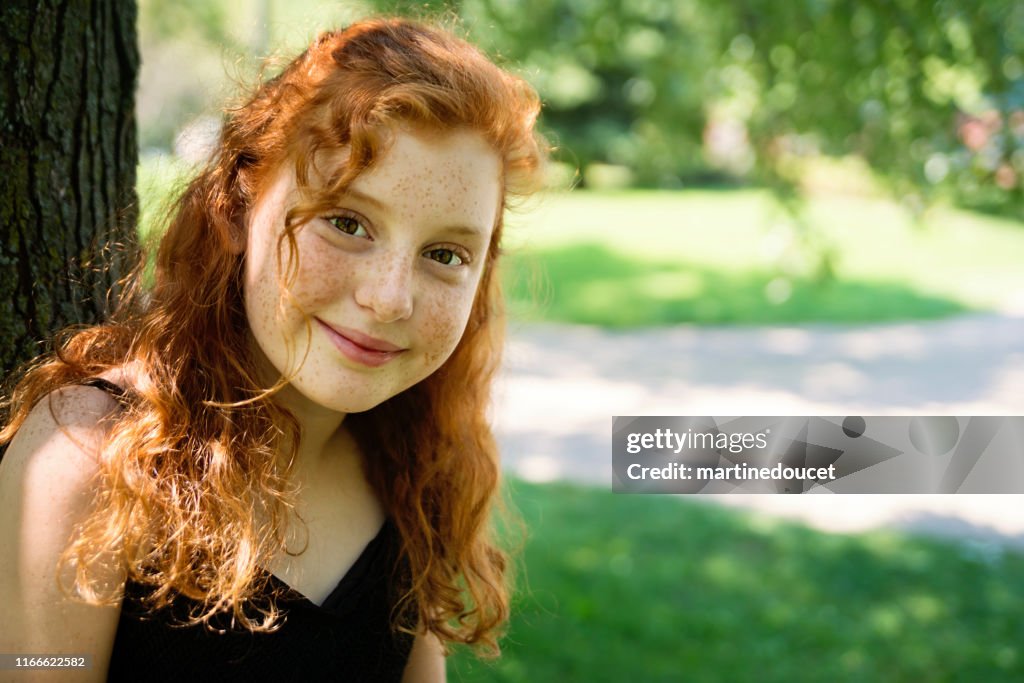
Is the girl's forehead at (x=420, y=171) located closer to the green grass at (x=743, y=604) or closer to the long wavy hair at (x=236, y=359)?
the long wavy hair at (x=236, y=359)

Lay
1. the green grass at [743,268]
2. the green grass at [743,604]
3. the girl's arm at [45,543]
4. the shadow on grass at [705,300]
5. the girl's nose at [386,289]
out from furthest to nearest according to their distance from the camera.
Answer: the green grass at [743,268], the shadow on grass at [705,300], the green grass at [743,604], the girl's nose at [386,289], the girl's arm at [45,543]

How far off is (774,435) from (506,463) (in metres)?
2.19

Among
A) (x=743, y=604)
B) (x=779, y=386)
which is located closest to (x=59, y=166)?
(x=743, y=604)

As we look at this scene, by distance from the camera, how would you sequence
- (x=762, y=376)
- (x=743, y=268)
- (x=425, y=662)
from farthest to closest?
(x=743, y=268) → (x=762, y=376) → (x=425, y=662)

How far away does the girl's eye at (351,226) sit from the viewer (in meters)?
1.51

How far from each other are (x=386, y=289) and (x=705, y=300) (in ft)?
33.5

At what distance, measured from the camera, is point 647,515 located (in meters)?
5.69

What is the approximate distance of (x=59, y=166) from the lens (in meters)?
1.86

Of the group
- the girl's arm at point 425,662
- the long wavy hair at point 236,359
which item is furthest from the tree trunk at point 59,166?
the girl's arm at point 425,662

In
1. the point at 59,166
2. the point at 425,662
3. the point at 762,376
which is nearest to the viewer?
the point at 59,166

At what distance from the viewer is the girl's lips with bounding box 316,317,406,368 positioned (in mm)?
1518

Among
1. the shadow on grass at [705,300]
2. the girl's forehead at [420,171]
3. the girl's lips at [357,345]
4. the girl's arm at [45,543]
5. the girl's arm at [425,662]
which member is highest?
the shadow on grass at [705,300]

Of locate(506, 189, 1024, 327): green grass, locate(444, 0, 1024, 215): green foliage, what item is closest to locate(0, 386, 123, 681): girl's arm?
locate(444, 0, 1024, 215): green foliage

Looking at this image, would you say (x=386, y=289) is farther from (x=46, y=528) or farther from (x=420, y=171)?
(x=46, y=528)
